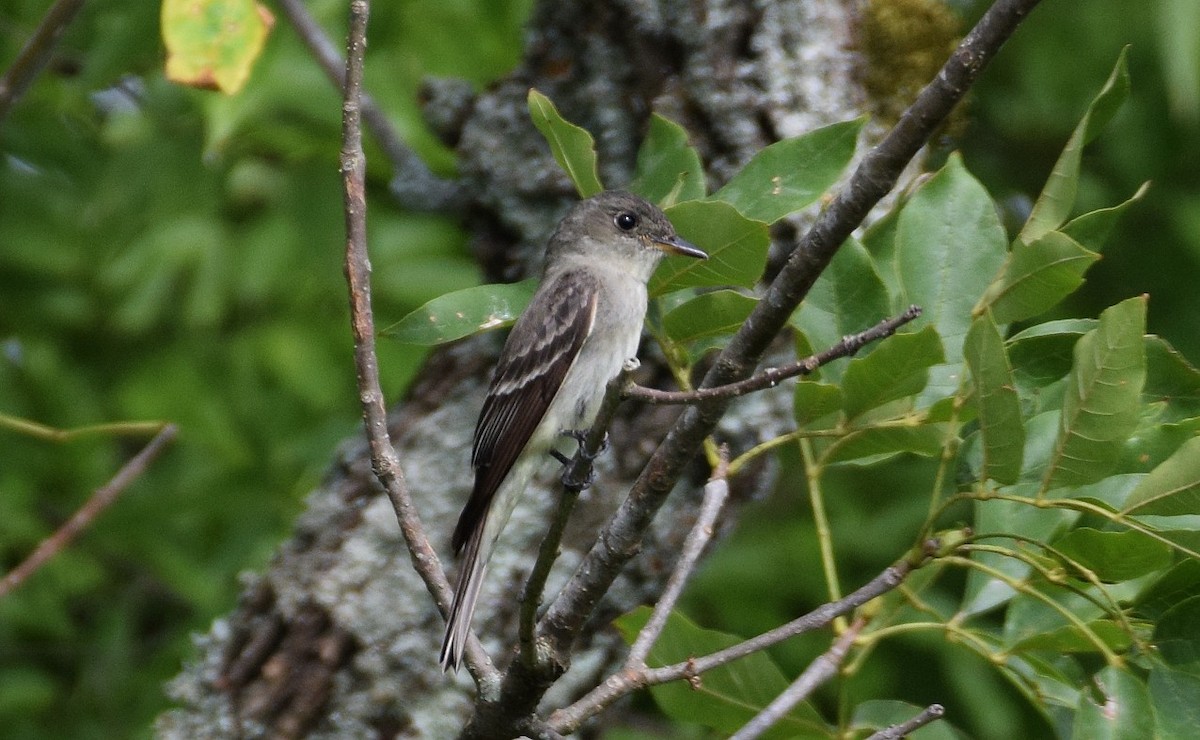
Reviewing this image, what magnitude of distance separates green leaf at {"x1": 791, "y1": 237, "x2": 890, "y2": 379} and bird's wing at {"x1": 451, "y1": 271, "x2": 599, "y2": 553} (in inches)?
37.0

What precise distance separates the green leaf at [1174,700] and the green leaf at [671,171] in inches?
44.9

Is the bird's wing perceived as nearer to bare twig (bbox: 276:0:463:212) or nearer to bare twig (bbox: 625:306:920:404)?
bare twig (bbox: 276:0:463:212)

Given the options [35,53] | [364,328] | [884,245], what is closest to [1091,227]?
[884,245]

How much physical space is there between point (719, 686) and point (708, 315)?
0.71 m

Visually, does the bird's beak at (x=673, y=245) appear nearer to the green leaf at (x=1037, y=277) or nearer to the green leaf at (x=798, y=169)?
the green leaf at (x=798, y=169)

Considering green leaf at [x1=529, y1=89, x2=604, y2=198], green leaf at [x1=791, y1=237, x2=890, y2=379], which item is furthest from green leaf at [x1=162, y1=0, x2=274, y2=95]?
green leaf at [x1=791, y1=237, x2=890, y2=379]

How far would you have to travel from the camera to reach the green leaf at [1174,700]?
6.75ft

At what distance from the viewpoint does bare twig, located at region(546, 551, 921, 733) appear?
2090 mm

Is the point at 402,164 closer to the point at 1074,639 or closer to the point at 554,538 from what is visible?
the point at 554,538

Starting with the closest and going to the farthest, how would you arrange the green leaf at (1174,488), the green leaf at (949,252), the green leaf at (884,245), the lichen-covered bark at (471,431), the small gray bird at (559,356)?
the green leaf at (1174,488)
the green leaf at (949,252)
the green leaf at (884,245)
the small gray bird at (559,356)
the lichen-covered bark at (471,431)

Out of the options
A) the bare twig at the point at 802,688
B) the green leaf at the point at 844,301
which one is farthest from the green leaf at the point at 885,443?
the bare twig at the point at 802,688

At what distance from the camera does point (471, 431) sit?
143 inches

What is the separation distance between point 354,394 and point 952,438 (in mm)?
3468

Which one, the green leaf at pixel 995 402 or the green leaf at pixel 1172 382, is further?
the green leaf at pixel 1172 382
